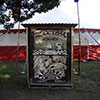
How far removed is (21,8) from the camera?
23.6 feet

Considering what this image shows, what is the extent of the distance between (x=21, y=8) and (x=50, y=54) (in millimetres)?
4612

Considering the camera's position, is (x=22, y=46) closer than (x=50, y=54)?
No

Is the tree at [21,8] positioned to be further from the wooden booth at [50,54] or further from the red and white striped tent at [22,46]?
the wooden booth at [50,54]

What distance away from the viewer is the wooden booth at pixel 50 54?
3707mm

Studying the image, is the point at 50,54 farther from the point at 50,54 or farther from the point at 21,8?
the point at 21,8

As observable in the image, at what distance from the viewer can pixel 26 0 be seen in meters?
7.15

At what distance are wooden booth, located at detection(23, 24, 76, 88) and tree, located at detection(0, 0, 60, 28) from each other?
3.38 m

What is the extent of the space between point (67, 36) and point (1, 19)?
194 inches

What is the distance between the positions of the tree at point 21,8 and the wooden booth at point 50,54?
11.1 ft

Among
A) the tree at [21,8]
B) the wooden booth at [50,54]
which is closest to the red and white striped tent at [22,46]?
the tree at [21,8]

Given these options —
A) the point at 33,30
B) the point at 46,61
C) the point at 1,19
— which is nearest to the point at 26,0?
the point at 1,19

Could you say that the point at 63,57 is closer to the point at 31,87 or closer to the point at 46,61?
the point at 46,61

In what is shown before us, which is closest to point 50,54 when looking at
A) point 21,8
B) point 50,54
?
point 50,54

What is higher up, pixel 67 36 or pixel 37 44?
pixel 67 36
